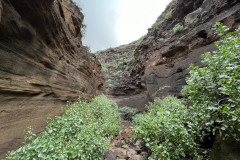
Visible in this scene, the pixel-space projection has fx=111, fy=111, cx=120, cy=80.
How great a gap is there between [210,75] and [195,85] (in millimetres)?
369

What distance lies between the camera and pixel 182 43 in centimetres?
921

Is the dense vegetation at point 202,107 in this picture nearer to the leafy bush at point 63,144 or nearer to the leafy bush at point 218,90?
the leafy bush at point 218,90

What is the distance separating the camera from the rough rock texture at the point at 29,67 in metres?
2.82

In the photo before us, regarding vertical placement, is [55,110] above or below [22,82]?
below

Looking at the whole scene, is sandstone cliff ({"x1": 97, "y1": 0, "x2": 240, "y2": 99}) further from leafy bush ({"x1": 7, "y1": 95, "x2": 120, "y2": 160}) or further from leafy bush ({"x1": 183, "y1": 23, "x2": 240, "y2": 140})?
leafy bush ({"x1": 7, "y1": 95, "x2": 120, "y2": 160})

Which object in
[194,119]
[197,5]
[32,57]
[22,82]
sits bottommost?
[194,119]

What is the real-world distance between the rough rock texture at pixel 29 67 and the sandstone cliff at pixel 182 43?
7997 millimetres

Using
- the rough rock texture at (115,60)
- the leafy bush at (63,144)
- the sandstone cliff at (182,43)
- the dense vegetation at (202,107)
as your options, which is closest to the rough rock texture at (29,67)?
the leafy bush at (63,144)

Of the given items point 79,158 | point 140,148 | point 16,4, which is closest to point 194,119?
point 140,148

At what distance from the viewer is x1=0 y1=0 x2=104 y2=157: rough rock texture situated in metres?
2.82

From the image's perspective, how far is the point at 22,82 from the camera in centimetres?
324

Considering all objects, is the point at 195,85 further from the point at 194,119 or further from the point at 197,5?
the point at 197,5

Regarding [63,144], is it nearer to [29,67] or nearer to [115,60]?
[29,67]

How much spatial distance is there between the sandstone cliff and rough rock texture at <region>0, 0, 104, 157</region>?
7997 mm
